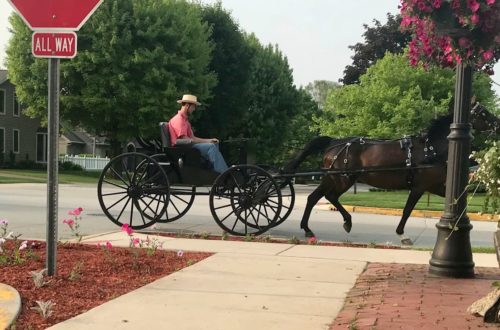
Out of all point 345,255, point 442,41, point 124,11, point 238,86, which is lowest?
point 345,255

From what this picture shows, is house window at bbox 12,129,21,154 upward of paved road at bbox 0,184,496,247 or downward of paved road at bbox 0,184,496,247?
upward

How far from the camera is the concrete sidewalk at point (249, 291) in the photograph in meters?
4.79

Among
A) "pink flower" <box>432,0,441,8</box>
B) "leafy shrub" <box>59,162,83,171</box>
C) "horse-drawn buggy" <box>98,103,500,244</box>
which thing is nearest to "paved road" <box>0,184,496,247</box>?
"horse-drawn buggy" <box>98,103,500,244</box>

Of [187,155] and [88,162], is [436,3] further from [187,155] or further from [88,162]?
[88,162]

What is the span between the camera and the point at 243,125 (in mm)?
48688

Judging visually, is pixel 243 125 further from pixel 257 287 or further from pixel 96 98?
pixel 257 287

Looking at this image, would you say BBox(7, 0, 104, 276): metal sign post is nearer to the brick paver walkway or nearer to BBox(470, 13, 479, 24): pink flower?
the brick paver walkway

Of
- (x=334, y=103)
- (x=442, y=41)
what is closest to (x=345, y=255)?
(x=442, y=41)

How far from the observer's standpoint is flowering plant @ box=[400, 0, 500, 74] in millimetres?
5875

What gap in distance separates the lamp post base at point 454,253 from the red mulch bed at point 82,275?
9.79 ft

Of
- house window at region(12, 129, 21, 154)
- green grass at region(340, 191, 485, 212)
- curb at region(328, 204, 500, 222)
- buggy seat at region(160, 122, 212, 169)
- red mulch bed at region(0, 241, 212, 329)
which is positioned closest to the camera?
red mulch bed at region(0, 241, 212, 329)

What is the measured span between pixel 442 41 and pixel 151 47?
30.6 m

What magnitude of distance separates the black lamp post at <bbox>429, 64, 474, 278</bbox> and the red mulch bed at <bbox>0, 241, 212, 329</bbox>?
3041mm

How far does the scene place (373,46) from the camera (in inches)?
2096
